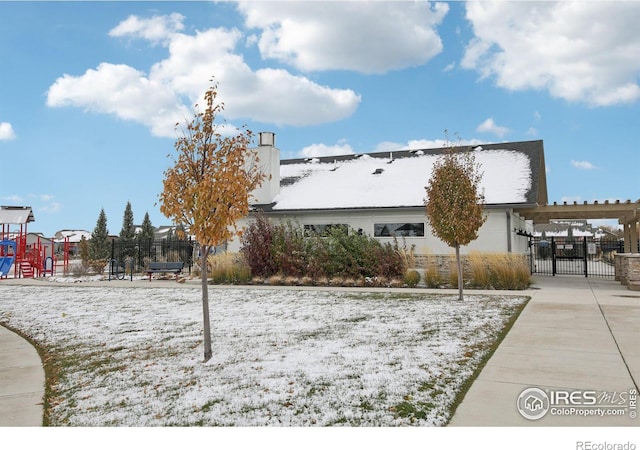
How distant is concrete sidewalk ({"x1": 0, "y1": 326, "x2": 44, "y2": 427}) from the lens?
5.00 metres

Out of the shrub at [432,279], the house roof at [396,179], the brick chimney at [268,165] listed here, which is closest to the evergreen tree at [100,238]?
the house roof at [396,179]

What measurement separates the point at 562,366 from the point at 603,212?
1597cm

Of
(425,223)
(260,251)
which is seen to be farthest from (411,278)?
(260,251)

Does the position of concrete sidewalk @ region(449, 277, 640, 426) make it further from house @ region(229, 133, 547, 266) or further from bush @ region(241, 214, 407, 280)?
house @ region(229, 133, 547, 266)

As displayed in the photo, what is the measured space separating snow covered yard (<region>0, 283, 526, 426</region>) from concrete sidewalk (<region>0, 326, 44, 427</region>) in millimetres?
239

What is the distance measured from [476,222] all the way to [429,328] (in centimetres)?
539

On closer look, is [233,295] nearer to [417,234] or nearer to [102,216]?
[417,234]

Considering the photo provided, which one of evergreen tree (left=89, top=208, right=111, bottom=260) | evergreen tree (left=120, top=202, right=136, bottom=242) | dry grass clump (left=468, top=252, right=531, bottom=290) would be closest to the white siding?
dry grass clump (left=468, top=252, right=531, bottom=290)

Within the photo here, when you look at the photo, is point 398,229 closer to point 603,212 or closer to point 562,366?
point 603,212

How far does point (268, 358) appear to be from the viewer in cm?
684

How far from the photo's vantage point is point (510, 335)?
A: 8.09 metres

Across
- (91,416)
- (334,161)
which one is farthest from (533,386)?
(334,161)

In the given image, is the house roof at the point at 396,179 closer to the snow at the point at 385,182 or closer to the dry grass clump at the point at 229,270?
the snow at the point at 385,182

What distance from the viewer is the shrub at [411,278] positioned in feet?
53.1
